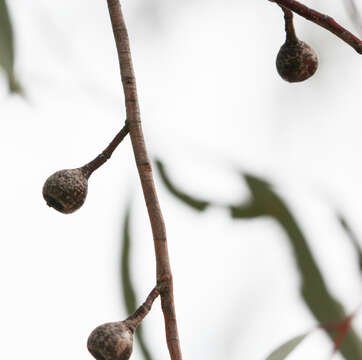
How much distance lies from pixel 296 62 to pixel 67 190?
0.18 metres

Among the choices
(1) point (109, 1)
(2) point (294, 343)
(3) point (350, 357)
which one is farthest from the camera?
(3) point (350, 357)

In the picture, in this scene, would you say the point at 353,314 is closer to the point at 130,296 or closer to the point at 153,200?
the point at 130,296

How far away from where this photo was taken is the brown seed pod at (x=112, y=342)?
13.2 inches

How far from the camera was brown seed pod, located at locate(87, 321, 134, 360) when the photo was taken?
0.33 metres

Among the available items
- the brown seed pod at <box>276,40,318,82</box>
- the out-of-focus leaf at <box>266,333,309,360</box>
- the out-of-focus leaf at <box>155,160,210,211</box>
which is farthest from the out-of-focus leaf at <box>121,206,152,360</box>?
the brown seed pod at <box>276,40,318,82</box>

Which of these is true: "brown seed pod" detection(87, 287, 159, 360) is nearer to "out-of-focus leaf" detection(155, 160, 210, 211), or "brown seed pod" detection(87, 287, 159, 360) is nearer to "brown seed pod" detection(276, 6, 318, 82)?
"brown seed pod" detection(276, 6, 318, 82)

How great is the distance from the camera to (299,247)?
32.2 inches

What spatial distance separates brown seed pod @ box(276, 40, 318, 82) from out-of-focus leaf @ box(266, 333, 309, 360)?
221 millimetres

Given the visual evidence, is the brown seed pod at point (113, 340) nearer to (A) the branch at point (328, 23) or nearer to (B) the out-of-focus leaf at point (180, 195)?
(A) the branch at point (328, 23)

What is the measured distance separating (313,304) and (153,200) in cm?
46

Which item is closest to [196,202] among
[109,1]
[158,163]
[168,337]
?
[158,163]

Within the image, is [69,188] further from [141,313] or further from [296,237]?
[296,237]

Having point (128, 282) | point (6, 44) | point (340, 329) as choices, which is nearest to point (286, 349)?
point (340, 329)

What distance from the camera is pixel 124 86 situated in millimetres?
403
